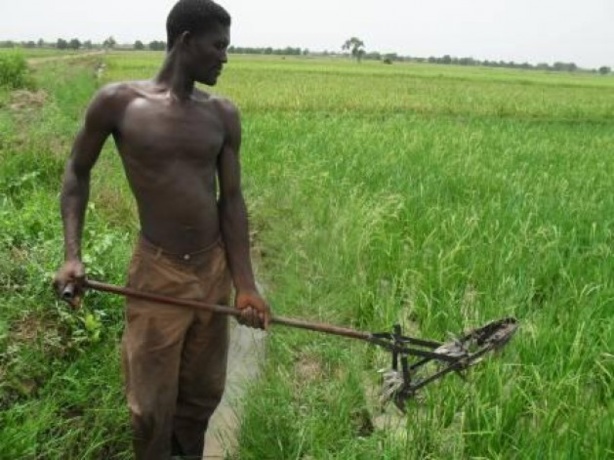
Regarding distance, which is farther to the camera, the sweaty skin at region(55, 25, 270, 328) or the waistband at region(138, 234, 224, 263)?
the waistband at region(138, 234, 224, 263)

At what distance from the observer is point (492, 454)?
239cm

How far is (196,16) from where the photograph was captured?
2006 mm

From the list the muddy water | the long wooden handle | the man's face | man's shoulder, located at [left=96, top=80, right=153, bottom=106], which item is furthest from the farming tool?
the muddy water

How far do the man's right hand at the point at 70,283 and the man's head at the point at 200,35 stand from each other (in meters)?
0.70

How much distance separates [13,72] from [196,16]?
17.4m

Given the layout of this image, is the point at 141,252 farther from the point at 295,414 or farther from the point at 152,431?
the point at 295,414

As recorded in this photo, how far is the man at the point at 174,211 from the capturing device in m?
2.07

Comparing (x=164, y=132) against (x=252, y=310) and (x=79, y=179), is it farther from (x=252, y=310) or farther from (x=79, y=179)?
(x=252, y=310)

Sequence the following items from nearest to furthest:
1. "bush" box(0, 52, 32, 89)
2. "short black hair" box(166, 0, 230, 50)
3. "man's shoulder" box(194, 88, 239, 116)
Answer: "short black hair" box(166, 0, 230, 50) → "man's shoulder" box(194, 88, 239, 116) → "bush" box(0, 52, 32, 89)

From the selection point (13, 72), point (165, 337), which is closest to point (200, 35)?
point (165, 337)

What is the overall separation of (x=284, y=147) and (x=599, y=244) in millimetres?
4205

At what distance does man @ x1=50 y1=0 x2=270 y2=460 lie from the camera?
81.4 inches

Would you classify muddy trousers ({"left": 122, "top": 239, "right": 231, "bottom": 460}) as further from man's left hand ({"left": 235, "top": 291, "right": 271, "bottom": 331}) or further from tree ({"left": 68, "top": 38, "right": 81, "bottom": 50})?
tree ({"left": 68, "top": 38, "right": 81, "bottom": 50})

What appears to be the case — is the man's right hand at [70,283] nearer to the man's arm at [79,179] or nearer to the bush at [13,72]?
the man's arm at [79,179]
